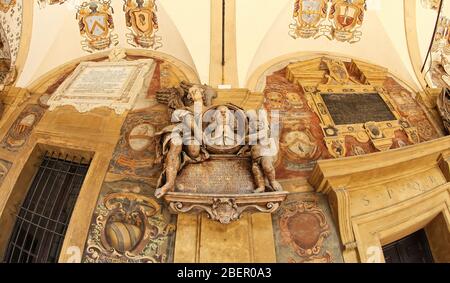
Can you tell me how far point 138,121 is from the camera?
5.96 metres

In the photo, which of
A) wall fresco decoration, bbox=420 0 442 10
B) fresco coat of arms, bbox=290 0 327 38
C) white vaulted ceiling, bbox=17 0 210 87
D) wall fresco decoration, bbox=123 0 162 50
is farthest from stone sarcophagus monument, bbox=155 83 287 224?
wall fresco decoration, bbox=420 0 442 10

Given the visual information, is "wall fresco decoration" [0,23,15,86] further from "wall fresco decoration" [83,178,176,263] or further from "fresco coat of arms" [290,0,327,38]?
"fresco coat of arms" [290,0,327,38]

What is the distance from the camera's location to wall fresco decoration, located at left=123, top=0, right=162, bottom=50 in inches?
291

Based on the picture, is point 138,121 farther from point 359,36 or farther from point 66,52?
point 359,36

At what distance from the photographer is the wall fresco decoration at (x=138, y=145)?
5262mm

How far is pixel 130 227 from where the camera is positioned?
4.66 metres

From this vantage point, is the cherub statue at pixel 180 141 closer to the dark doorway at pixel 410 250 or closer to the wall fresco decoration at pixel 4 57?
the dark doorway at pixel 410 250

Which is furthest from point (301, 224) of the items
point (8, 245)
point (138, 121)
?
point (8, 245)

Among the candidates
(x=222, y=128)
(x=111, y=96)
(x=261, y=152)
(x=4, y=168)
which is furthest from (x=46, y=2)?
(x=261, y=152)

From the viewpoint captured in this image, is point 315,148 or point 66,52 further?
point 66,52

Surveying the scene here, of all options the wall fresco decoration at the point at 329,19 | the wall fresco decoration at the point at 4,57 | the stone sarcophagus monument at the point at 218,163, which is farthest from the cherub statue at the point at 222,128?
the wall fresco decoration at the point at 4,57

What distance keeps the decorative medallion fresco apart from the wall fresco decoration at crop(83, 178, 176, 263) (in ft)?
4.49
